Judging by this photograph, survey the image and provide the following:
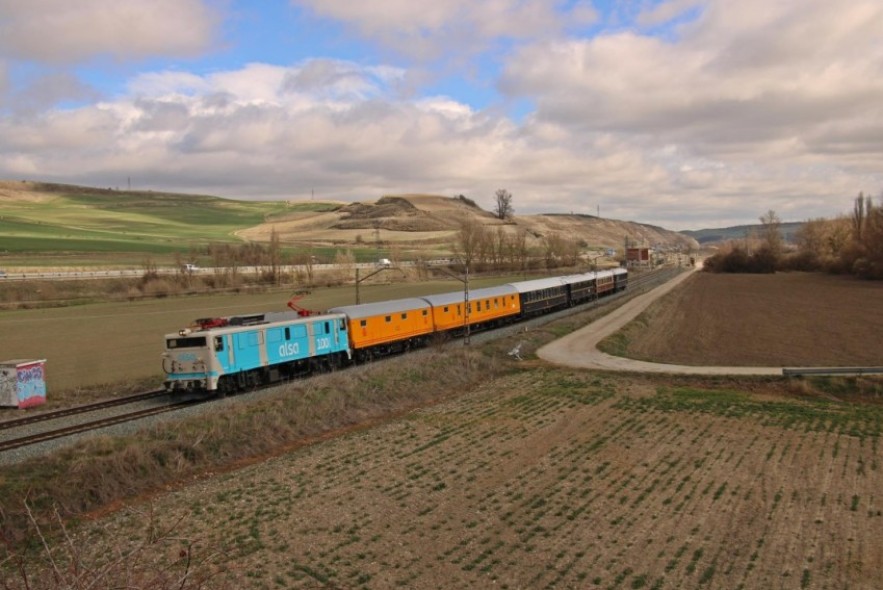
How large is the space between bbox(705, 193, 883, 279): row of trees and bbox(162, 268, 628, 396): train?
80.7 m

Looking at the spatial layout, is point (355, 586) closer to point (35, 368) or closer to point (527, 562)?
point (527, 562)

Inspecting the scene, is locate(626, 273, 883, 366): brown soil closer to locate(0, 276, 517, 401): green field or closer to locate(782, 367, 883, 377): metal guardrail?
locate(782, 367, 883, 377): metal guardrail

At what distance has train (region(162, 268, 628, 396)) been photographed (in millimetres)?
28734

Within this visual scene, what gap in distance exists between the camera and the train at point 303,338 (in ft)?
94.3

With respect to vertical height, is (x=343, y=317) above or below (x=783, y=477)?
above

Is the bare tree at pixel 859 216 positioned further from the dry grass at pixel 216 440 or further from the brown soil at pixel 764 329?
the dry grass at pixel 216 440

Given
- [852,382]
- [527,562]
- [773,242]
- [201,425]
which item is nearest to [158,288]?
[201,425]

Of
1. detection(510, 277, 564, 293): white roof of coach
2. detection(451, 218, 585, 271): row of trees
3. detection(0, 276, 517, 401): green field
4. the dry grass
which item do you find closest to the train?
the dry grass

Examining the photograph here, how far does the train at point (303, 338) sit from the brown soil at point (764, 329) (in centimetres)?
1164

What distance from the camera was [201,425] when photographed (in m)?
22.7

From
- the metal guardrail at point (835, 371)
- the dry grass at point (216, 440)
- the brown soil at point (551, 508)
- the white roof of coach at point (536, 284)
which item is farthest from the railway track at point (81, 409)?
the white roof of coach at point (536, 284)

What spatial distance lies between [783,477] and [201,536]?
1468 centimetres

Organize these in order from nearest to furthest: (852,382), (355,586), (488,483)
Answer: (355,586), (488,483), (852,382)

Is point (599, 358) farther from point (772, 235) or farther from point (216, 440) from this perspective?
point (772, 235)
